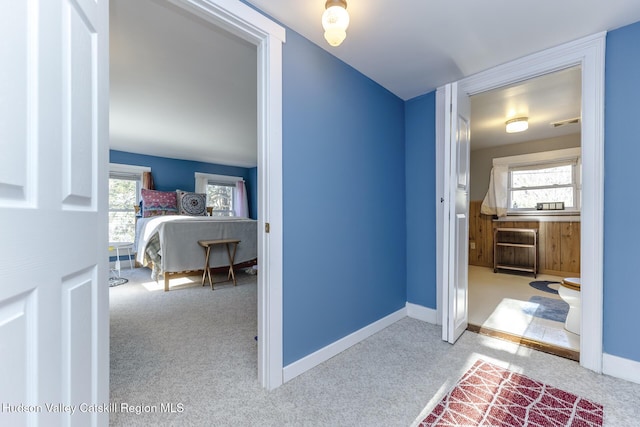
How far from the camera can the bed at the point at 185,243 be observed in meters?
3.37

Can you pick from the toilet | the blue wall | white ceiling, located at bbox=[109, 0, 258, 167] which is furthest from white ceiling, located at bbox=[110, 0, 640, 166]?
the blue wall

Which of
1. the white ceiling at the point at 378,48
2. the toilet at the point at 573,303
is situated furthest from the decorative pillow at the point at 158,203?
the toilet at the point at 573,303

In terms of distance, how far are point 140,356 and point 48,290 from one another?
1524 mm

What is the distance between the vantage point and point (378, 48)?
1.84 metres

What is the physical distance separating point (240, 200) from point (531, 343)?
20.1 feet

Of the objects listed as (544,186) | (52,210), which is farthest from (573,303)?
(52,210)

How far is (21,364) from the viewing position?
590mm

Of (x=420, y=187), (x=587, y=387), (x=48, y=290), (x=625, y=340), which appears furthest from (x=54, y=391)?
(x=625, y=340)

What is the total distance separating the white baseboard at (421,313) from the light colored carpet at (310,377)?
110 millimetres

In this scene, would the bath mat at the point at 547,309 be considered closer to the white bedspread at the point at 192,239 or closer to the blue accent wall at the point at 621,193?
the blue accent wall at the point at 621,193

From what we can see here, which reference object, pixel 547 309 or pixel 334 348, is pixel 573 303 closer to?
pixel 547 309

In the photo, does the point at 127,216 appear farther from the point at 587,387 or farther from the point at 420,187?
the point at 587,387

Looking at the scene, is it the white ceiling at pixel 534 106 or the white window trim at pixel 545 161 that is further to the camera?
the white window trim at pixel 545 161

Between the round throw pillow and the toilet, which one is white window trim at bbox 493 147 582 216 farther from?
the round throw pillow
